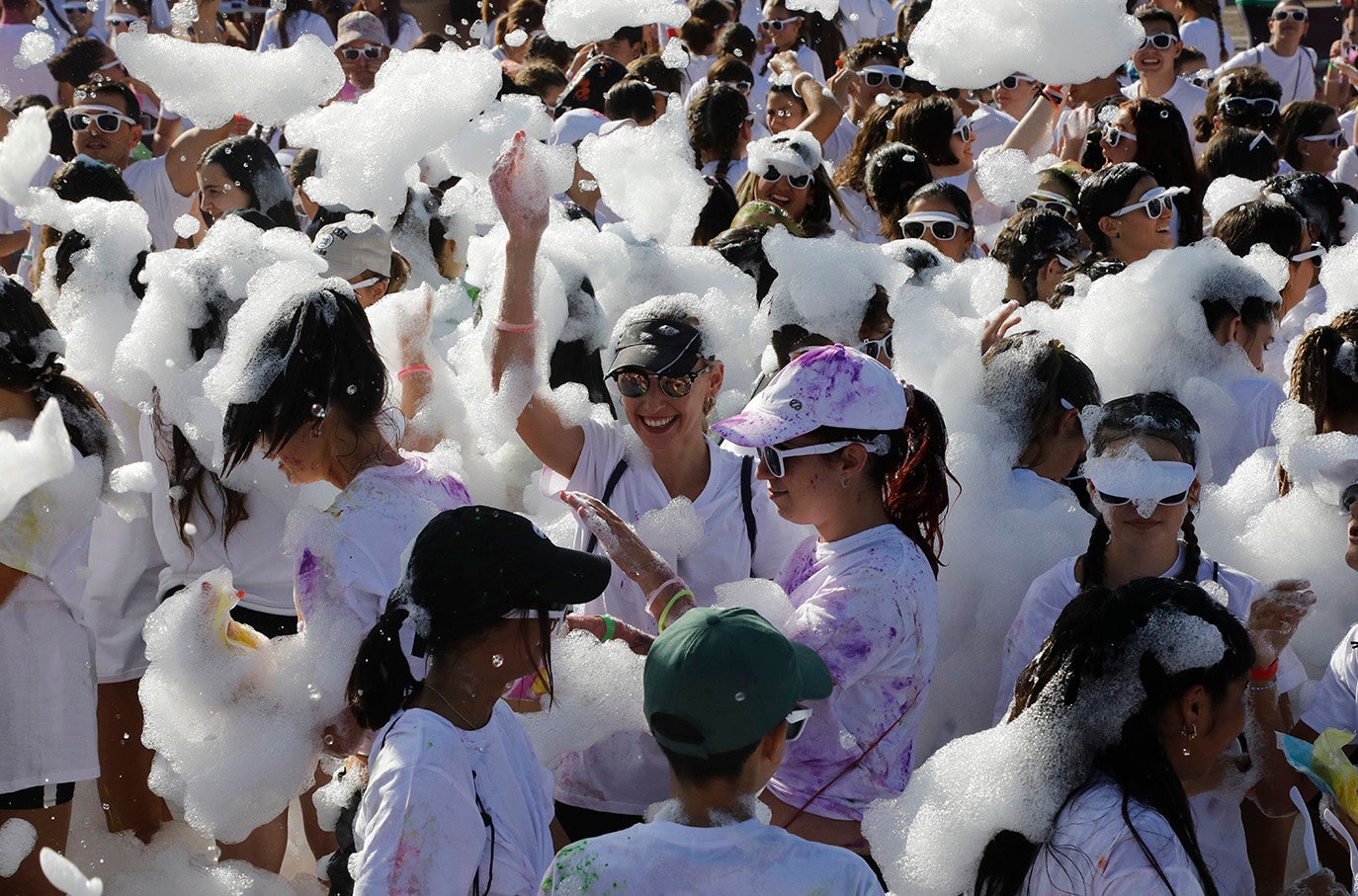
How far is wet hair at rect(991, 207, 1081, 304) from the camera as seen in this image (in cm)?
471

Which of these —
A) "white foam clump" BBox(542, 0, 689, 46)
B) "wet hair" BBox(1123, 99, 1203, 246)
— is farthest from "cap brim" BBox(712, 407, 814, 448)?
"wet hair" BBox(1123, 99, 1203, 246)

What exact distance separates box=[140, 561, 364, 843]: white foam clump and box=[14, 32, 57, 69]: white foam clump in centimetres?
594

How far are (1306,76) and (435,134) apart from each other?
717cm

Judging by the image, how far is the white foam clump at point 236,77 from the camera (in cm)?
448

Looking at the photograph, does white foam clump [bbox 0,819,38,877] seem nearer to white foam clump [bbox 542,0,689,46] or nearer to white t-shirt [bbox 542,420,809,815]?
white t-shirt [bbox 542,420,809,815]

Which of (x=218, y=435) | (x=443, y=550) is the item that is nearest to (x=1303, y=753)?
(x=443, y=550)

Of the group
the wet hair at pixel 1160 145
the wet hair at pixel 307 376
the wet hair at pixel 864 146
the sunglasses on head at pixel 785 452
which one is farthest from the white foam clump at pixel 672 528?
the wet hair at pixel 864 146

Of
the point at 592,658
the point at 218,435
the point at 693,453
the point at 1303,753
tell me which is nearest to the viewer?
the point at 1303,753

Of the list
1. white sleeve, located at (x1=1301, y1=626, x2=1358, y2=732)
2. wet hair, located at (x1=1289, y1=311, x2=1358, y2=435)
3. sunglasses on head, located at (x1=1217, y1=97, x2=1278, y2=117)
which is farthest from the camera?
sunglasses on head, located at (x1=1217, y1=97, x2=1278, y2=117)

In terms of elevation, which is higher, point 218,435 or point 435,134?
point 435,134

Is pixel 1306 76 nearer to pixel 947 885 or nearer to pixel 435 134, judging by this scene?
pixel 435 134

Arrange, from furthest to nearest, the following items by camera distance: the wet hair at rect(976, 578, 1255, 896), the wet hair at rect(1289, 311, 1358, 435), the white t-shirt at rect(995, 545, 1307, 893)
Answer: the wet hair at rect(1289, 311, 1358, 435)
the white t-shirt at rect(995, 545, 1307, 893)
the wet hair at rect(976, 578, 1255, 896)

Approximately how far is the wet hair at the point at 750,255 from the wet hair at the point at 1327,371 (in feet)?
5.21

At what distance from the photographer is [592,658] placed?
2.44m
